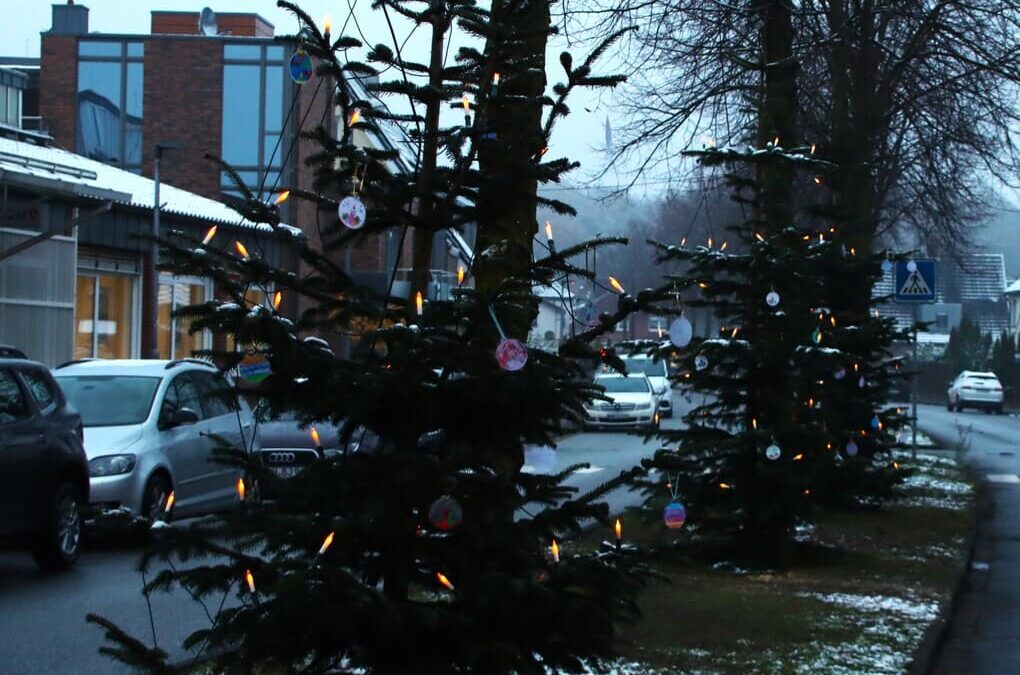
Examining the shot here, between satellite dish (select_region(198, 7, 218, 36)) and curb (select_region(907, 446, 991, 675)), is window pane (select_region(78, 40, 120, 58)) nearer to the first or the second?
satellite dish (select_region(198, 7, 218, 36))

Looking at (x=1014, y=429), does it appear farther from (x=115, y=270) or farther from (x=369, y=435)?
(x=369, y=435)

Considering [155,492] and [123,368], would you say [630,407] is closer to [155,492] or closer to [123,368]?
[123,368]

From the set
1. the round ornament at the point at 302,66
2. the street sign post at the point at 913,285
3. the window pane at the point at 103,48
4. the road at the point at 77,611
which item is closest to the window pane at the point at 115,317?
the window pane at the point at 103,48


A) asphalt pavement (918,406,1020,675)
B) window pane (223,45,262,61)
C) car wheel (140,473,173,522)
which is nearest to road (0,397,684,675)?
car wheel (140,473,173,522)

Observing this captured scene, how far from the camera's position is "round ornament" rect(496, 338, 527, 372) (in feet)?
16.1

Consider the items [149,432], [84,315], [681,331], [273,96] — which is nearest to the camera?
[681,331]

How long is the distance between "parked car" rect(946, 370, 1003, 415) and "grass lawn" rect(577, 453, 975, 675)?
44130mm

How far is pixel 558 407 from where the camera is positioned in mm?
5223

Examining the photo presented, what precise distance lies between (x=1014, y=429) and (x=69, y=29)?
31008 millimetres

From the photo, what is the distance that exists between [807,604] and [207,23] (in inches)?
1560

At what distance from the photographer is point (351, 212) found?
512cm

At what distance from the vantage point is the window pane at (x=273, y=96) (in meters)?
44.5

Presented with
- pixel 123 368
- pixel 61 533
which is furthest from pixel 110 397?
pixel 61 533

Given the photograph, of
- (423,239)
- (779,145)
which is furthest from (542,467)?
(779,145)
